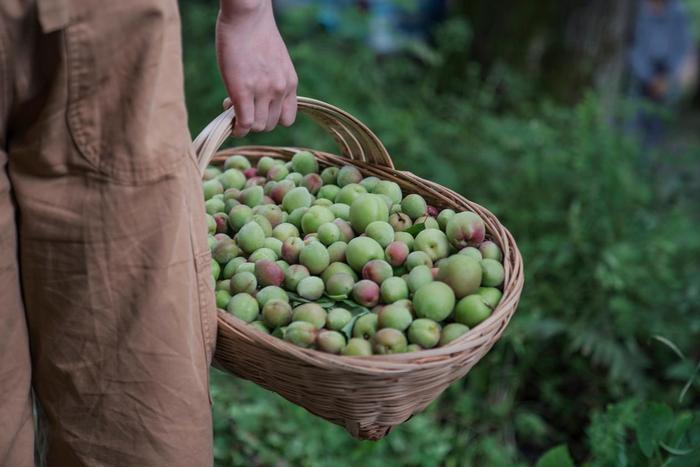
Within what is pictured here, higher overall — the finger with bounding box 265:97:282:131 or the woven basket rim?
the finger with bounding box 265:97:282:131

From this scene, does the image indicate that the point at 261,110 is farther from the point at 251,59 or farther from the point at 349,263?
the point at 349,263

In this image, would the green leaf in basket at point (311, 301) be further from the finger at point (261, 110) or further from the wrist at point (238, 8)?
the wrist at point (238, 8)

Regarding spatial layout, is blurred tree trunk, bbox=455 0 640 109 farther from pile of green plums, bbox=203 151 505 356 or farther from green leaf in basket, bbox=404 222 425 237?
green leaf in basket, bbox=404 222 425 237

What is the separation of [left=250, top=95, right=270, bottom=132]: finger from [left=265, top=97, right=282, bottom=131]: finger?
0.01 m

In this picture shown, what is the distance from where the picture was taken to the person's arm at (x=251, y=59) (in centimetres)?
130

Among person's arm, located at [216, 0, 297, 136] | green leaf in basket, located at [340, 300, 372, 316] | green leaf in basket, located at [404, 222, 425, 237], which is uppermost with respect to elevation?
person's arm, located at [216, 0, 297, 136]

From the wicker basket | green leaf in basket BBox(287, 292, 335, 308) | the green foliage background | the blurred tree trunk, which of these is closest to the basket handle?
the wicker basket

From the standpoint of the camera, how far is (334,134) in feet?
5.66

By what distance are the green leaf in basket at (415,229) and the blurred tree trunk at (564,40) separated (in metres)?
3.05

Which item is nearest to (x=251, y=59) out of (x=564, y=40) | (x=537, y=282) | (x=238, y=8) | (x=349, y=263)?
(x=238, y=8)

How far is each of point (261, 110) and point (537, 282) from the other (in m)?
2.02

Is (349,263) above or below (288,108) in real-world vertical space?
below

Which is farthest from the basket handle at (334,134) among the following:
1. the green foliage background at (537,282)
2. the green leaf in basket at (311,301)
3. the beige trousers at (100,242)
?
the green foliage background at (537,282)

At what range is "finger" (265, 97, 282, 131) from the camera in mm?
1386
